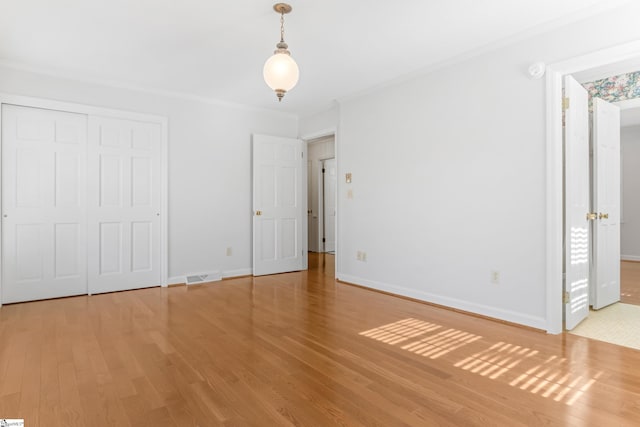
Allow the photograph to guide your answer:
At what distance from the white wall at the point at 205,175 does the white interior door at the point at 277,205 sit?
16 centimetres

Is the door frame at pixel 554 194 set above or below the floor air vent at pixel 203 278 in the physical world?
above

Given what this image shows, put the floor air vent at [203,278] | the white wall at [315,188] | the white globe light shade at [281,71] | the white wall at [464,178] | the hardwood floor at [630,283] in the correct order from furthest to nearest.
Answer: the white wall at [315,188] < the floor air vent at [203,278] < the hardwood floor at [630,283] < the white wall at [464,178] < the white globe light shade at [281,71]

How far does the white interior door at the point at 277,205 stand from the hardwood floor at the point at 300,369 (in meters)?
1.94

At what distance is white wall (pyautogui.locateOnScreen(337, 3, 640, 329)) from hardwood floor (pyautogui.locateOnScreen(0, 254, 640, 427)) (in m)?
0.40

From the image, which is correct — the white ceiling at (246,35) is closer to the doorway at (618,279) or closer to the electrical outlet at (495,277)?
the doorway at (618,279)

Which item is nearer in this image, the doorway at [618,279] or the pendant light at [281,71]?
the pendant light at [281,71]

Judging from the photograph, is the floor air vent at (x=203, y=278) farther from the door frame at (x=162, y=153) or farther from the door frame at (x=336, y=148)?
the door frame at (x=336, y=148)

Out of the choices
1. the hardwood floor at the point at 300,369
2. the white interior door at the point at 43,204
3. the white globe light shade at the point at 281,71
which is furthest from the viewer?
the white interior door at the point at 43,204

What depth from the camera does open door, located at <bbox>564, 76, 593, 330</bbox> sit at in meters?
3.03

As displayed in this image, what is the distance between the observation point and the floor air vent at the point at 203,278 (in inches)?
196

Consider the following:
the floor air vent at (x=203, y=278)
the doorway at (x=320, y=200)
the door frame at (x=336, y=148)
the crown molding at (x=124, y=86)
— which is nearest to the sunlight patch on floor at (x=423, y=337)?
the door frame at (x=336, y=148)

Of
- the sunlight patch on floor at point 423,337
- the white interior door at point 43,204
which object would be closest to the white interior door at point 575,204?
the sunlight patch on floor at point 423,337

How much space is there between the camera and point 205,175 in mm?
5215

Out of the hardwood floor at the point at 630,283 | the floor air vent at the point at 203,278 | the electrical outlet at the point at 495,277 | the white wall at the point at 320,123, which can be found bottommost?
the hardwood floor at the point at 630,283
